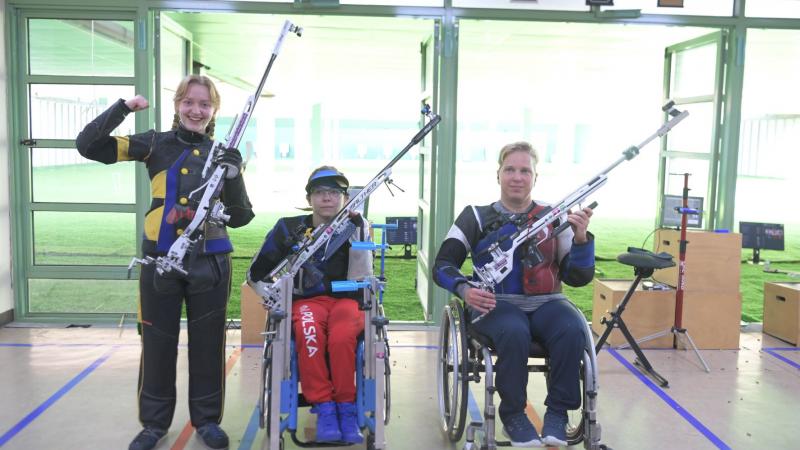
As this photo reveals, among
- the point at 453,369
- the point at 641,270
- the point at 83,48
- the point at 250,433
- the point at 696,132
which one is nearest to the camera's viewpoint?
the point at 453,369

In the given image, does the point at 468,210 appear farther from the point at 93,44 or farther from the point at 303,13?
the point at 93,44

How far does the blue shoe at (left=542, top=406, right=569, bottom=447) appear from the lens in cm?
241

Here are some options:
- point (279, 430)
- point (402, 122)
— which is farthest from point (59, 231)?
point (402, 122)

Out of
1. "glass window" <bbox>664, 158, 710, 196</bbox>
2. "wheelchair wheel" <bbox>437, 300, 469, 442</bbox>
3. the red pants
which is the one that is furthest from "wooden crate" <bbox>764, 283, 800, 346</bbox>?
the red pants

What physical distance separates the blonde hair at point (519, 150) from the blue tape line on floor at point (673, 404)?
1.43 metres

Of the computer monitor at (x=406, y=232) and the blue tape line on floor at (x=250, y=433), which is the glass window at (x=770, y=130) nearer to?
the computer monitor at (x=406, y=232)

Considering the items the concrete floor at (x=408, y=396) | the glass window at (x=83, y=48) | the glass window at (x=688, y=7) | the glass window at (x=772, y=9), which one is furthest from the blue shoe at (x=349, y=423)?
the glass window at (x=772, y=9)

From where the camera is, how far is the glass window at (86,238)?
467cm

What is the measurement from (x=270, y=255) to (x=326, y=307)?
33 centimetres

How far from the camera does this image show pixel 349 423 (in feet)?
8.14

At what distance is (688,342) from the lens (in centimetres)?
427

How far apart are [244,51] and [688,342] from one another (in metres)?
5.82

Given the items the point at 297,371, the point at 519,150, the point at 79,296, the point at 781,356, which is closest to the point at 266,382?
the point at 297,371

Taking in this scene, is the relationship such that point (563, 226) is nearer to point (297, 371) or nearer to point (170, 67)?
point (297, 371)
